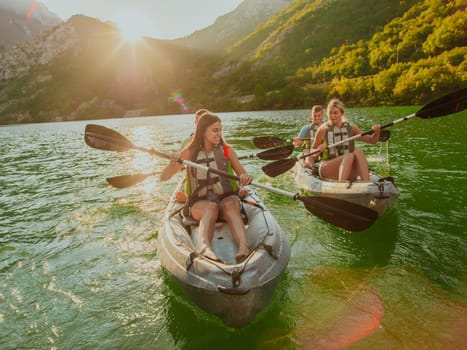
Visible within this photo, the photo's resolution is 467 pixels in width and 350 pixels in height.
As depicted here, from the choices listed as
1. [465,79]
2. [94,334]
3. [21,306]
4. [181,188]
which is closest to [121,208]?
[181,188]

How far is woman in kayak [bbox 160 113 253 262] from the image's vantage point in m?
4.19

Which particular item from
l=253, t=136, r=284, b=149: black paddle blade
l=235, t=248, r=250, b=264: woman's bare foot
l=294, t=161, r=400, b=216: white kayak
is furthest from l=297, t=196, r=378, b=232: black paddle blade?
l=253, t=136, r=284, b=149: black paddle blade

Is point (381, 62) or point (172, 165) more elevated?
point (381, 62)

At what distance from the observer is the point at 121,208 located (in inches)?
322

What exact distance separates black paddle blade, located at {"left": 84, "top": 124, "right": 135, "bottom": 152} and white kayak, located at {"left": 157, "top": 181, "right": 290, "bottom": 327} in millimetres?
2349

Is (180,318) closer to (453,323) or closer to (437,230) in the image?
(453,323)

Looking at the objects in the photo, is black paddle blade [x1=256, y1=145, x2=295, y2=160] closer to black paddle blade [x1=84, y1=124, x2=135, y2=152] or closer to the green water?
the green water

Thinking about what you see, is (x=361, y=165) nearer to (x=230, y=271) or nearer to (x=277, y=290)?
(x=277, y=290)

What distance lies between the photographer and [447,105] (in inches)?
252

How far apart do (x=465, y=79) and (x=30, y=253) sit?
55.2 metres

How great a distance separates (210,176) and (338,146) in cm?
397

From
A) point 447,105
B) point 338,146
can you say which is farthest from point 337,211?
point 447,105

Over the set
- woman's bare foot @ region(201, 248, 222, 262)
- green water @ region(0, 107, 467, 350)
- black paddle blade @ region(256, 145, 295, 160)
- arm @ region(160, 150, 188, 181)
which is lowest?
green water @ region(0, 107, 467, 350)

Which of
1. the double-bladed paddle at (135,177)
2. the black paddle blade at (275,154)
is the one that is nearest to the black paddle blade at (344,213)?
the double-bladed paddle at (135,177)
